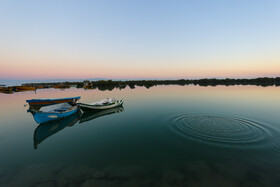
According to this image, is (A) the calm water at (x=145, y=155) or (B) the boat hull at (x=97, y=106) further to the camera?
(B) the boat hull at (x=97, y=106)

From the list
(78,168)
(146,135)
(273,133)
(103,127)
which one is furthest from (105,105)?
(273,133)

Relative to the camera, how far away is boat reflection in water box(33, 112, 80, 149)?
37.1 feet

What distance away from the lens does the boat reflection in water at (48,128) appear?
11.3 meters

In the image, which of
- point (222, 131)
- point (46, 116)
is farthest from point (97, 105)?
point (222, 131)

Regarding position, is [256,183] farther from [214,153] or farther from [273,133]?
[273,133]

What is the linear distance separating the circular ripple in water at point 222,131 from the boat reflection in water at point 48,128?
12997 millimetres

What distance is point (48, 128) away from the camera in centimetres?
1369

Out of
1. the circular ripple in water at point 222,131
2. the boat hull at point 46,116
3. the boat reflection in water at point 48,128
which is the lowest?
the boat reflection in water at point 48,128

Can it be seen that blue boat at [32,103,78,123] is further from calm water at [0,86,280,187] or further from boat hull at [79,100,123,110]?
boat hull at [79,100,123,110]

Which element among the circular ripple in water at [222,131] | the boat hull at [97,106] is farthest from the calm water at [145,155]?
the boat hull at [97,106]

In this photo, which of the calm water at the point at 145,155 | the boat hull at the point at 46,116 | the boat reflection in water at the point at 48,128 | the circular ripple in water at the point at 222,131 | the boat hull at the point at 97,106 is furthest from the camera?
the boat hull at the point at 97,106

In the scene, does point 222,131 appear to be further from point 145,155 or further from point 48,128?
point 48,128

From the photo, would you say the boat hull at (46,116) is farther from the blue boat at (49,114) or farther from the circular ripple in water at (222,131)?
the circular ripple in water at (222,131)

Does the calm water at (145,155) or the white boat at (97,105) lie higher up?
the white boat at (97,105)
